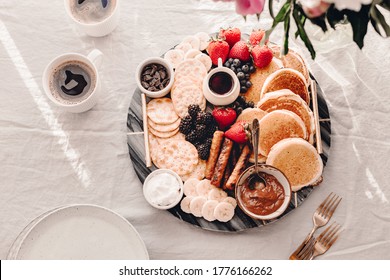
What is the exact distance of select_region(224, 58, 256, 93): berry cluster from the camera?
1.58 m

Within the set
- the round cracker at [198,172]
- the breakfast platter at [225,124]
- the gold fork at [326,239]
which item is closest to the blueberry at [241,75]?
the breakfast platter at [225,124]

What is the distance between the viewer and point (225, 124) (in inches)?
61.4

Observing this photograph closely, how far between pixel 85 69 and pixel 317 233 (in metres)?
0.95

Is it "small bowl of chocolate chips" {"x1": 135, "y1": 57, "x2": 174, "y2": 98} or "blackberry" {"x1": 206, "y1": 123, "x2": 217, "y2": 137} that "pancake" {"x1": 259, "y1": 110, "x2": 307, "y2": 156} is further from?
"small bowl of chocolate chips" {"x1": 135, "y1": 57, "x2": 174, "y2": 98}

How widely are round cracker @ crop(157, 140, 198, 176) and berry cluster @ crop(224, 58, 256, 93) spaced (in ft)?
0.88

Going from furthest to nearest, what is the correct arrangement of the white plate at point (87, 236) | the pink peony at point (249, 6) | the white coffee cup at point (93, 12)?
the white coffee cup at point (93, 12) < the white plate at point (87, 236) < the pink peony at point (249, 6)

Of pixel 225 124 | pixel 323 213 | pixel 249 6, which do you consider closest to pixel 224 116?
pixel 225 124

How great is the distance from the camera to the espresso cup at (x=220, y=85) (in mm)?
1550

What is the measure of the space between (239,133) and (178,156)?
212mm

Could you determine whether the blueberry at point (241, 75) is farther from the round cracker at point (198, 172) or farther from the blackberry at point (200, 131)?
the round cracker at point (198, 172)

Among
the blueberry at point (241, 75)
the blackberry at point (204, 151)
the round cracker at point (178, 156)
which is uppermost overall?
the blueberry at point (241, 75)

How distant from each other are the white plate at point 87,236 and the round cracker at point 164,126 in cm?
32

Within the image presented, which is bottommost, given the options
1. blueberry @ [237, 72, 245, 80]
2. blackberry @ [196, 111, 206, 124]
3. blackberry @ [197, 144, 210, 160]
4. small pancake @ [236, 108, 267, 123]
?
blackberry @ [197, 144, 210, 160]

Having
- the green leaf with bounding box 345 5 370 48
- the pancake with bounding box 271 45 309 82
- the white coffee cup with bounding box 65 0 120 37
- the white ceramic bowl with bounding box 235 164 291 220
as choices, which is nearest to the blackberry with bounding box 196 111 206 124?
the white ceramic bowl with bounding box 235 164 291 220
